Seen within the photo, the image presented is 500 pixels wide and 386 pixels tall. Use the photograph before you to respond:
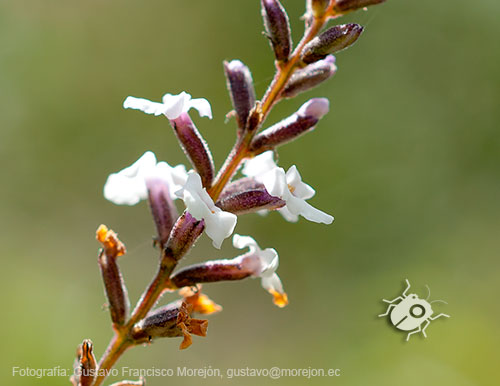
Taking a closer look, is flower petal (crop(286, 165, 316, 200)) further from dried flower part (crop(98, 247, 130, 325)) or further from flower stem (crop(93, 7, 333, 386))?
dried flower part (crop(98, 247, 130, 325))

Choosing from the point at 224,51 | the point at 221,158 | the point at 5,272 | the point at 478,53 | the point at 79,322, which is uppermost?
the point at 224,51

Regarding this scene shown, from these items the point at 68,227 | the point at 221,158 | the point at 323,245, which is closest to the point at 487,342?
the point at 323,245

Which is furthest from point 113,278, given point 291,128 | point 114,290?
point 291,128

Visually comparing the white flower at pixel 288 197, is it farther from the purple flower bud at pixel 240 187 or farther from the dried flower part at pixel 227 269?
the dried flower part at pixel 227 269

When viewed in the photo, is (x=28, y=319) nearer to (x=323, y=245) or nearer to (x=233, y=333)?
(x=233, y=333)

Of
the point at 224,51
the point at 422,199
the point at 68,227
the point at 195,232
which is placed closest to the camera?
the point at 195,232

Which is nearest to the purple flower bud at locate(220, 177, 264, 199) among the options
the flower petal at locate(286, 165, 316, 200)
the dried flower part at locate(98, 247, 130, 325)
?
the flower petal at locate(286, 165, 316, 200)

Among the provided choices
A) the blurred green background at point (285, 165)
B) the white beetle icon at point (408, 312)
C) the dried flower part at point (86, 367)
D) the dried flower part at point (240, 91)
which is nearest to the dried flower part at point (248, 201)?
the dried flower part at point (240, 91)
